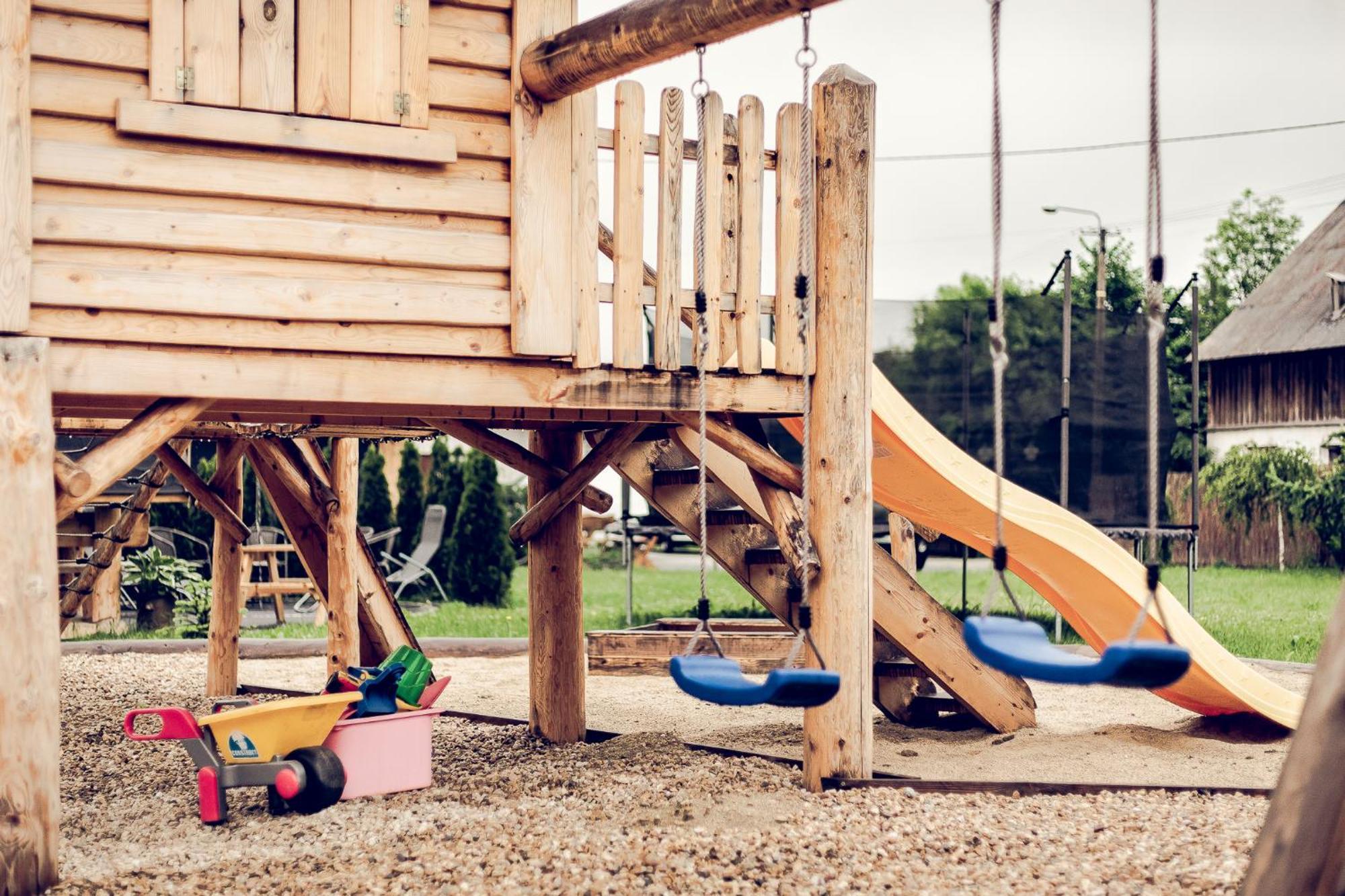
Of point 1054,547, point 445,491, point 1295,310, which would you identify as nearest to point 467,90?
point 1054,547

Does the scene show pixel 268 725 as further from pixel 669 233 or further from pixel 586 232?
pixel 669 233

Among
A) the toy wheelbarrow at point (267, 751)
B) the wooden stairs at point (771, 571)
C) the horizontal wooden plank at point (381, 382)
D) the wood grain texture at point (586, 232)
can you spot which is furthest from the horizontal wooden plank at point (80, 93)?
the wooden stairs at point (771, 571)

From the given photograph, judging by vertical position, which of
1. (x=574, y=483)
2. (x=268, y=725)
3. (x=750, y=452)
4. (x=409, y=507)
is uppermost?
(x=750, y=452)

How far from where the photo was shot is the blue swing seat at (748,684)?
3.69m

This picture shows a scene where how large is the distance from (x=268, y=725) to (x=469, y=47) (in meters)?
2.77

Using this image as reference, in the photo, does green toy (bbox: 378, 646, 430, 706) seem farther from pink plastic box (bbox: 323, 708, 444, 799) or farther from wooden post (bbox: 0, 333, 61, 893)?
wooden post (bbox: 0, 333, 61, 893)

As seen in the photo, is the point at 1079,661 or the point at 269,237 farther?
the point at 269,237

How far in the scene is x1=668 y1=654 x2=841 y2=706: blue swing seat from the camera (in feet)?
12.1

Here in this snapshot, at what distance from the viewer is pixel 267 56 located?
4973 mm

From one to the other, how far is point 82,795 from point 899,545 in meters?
5.46

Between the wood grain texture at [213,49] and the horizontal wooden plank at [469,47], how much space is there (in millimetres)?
721

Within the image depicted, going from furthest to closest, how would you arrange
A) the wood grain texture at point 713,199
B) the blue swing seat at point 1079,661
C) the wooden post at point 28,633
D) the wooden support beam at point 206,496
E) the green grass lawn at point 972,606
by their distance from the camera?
the green grass lawn at point 972,606 → the wooden support beam at point 206,496 → the wood grain texture at point 713,199 → the wooden post at point 28,633 → the blue swing seat at point 1079,661

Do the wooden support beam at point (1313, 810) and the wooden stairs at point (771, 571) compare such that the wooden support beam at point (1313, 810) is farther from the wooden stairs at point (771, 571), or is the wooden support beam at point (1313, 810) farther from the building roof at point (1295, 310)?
the building roof at point (1295, 310)

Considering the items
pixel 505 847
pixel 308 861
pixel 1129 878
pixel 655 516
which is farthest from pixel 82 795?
pixel 655 516
